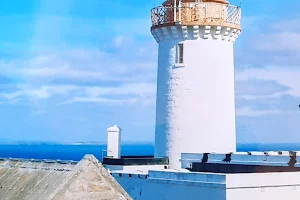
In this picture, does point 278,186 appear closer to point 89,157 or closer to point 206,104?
point 206,104

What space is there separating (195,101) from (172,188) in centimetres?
551

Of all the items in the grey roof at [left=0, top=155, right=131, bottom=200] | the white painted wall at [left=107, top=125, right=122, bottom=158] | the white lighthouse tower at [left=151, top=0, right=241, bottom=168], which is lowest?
the grey roof at [left=0, top=155, right=131, bottom=200]

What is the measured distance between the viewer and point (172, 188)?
19.2 m

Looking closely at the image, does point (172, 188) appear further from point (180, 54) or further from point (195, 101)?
point (180, 54)

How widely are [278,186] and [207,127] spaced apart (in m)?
6.32

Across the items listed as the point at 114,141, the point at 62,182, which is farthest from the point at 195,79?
the point at 62,182

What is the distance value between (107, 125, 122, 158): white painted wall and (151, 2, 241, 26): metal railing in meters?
4.50

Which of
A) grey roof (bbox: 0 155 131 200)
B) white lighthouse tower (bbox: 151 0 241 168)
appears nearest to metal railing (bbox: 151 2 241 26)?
white lighthouse tower (bbox: 151 0 241 168)

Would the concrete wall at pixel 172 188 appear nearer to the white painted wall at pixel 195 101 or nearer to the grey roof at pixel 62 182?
the white painted wall at pixel 195 101

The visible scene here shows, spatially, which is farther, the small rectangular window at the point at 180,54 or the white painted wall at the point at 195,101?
the small rectangular window at the point at 180,54

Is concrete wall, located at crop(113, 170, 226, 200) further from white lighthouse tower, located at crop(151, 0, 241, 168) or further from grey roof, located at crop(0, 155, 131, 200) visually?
grey roof, located at crop(0, 155, 131, 200)

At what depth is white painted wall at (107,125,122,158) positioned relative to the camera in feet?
84.3

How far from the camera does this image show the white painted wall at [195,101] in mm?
23875

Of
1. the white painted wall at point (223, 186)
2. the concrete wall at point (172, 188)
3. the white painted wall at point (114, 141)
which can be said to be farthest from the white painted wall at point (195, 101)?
the white painted wall at point (223, 186)
